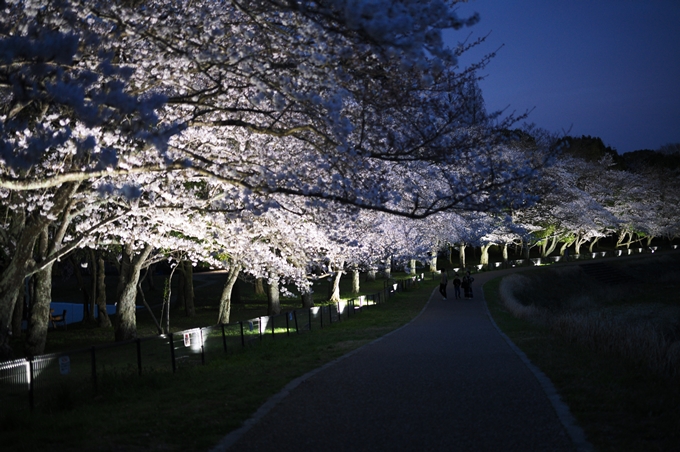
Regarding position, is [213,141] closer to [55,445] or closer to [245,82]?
[245,82]

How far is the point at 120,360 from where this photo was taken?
11.7 metres

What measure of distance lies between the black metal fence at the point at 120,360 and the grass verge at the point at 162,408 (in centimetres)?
20

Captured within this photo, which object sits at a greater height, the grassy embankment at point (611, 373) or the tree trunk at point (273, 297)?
the tree trunk at point (273, 297)

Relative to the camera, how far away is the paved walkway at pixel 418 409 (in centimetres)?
670

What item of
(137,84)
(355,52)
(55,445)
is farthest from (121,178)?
(55,445)

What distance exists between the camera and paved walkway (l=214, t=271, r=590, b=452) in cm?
670

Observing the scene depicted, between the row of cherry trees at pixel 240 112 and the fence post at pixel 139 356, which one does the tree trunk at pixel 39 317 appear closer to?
the row of cherry trees at pixel 240 112

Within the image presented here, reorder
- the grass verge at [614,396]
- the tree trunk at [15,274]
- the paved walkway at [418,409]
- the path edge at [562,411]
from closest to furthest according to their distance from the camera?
the path edge at [562,411] < the grass verge at [614,396] < the paved walkway at [418,409] < the tree trunk at [15,274]

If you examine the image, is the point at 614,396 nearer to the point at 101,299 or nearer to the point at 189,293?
the point at 101,299

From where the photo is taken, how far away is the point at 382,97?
33.0 feet

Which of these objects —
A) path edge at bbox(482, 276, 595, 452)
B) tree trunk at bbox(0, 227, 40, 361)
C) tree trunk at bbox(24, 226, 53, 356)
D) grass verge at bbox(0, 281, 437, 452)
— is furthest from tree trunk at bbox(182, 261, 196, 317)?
path edge at bbox(482, 276, 595, 452)

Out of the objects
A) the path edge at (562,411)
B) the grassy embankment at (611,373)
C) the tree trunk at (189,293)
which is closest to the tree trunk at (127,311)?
the tree trunk at (189,293)

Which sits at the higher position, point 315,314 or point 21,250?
point 21,250

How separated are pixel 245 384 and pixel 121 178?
239 inches
